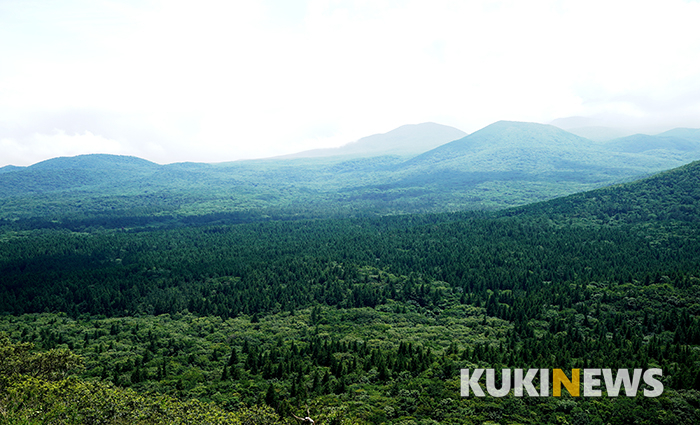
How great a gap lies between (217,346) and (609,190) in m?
185

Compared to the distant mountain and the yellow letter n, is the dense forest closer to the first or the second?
the distant mountain

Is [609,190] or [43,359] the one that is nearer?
[43,359]

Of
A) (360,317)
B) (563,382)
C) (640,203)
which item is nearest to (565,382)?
(563,382)

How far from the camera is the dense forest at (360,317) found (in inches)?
1891

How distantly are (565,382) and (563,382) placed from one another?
0.75ft

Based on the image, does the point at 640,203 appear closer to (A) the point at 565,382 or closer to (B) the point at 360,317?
(B) the point at 360,317

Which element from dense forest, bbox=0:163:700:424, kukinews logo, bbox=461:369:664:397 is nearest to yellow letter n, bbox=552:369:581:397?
kukinews logo, bbox=461:369:664:397

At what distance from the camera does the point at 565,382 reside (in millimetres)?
53281

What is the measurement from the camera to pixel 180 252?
155m

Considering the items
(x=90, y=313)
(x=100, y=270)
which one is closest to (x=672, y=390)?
(x=90, y=313)

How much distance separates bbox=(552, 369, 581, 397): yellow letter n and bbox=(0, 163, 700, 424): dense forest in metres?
1.51

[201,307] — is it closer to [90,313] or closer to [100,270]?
[90,313]

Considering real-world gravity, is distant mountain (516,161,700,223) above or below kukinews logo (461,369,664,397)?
above

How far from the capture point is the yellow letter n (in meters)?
51.4
